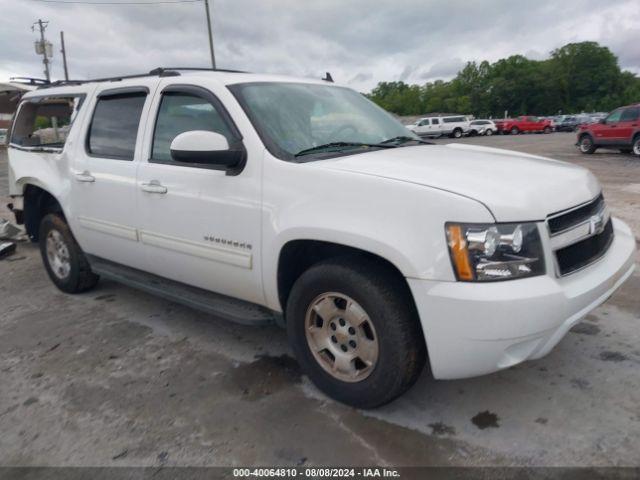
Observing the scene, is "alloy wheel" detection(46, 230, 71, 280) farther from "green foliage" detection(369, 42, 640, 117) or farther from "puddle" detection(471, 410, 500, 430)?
"green foliage" detection(369, 42, 640, 117)

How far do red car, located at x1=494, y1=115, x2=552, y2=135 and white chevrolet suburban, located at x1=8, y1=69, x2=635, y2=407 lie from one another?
39.4 metres

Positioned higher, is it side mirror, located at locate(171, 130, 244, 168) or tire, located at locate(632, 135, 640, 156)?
side mirror, located at locate(171, 130, 244, 168)

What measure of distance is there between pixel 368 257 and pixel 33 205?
3982mm

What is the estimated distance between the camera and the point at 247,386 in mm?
3062

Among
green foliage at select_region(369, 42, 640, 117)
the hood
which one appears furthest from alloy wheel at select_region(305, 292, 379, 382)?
A: green foliage at select_region(369, 42, 640, 117)

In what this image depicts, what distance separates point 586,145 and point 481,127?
2154 centimetres

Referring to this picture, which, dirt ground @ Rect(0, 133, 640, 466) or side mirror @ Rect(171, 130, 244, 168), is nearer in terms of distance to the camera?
dirt ground @ Rect(0, 133, 640, 466)

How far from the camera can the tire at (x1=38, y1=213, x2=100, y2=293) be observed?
455cm

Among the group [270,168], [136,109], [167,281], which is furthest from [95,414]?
[136,109]

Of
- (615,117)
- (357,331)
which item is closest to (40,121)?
(357,331)

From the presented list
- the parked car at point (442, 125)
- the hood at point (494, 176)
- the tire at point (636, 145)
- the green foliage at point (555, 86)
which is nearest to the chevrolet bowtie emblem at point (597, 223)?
the hood at point (494, 176)

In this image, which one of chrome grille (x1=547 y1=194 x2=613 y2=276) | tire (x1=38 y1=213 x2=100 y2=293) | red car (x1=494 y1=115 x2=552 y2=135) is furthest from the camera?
red car (x1=494 y1=115 x2=552 y2=135)

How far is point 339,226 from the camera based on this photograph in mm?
2484

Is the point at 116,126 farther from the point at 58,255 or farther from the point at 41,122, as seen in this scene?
the point at 41,122
